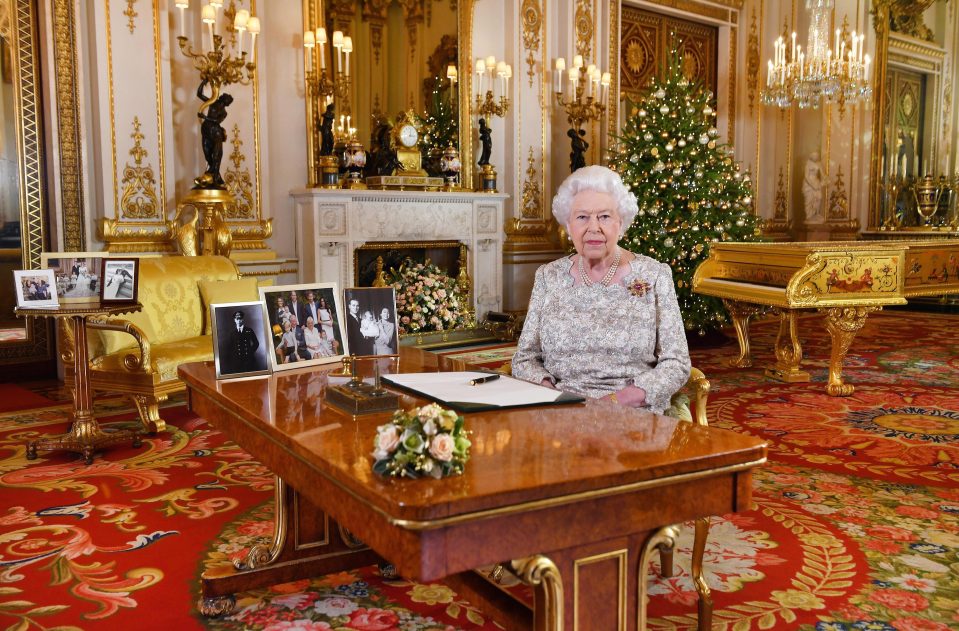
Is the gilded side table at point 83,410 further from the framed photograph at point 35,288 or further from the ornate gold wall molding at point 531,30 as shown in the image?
the ornate gold wall molding at point 531,30

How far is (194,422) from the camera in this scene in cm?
503

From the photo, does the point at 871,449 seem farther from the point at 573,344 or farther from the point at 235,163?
the point at 235,163

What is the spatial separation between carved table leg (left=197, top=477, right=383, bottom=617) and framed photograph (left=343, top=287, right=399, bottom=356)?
0.53 metres

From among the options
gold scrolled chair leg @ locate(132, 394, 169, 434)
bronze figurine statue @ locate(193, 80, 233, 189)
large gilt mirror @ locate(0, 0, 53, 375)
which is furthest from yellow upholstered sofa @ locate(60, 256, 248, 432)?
large gilt mirror @ locate(0, 0, 53, 375)

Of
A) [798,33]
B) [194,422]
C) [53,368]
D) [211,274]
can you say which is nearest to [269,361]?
[194,422]

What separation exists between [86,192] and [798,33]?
9.40 m

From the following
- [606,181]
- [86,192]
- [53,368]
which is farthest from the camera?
[53,368]

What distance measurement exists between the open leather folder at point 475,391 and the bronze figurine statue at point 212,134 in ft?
14.6

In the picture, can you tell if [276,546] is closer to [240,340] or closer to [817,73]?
[240,340]

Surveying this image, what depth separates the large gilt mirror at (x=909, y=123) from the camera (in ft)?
36.4

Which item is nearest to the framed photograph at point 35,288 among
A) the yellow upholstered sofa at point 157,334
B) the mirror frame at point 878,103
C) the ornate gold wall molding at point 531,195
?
the yellow upholstered sofa at point 157,334

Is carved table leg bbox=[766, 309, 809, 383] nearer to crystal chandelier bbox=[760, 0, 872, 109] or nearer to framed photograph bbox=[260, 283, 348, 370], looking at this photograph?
crystal chandelier bbox=[760, 0, 872, 109]

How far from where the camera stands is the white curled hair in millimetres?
2662

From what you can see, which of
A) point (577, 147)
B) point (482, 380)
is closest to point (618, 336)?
point (482, 380)
